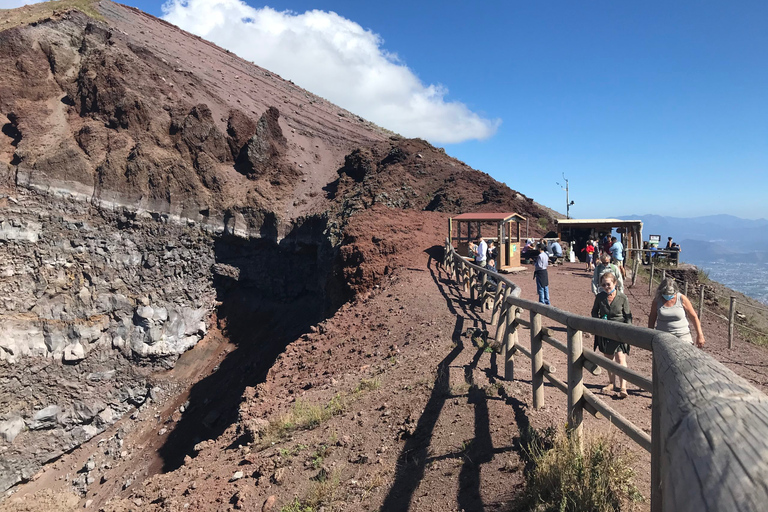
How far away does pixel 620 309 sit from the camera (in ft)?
19.5

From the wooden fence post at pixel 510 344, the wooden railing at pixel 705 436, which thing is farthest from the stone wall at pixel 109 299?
the wooden railing at pixel 705 436

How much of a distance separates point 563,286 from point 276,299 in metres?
15.4

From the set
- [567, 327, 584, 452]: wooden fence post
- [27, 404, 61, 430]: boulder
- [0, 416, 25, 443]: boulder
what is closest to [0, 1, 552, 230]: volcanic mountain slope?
[27, 404, 61, 430]: boulder

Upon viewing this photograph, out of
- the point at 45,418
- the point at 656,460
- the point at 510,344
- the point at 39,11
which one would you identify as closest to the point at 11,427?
the point at 45,418

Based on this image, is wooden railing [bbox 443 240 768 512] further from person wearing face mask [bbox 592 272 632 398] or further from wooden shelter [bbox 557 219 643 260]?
wooden shelter [bbox 557 219 643 260]

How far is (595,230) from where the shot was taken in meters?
24.0

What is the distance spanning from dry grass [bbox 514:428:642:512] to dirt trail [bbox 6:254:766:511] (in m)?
0.17

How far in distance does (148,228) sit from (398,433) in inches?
859

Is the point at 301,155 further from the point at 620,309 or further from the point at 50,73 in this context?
the point at 620,309

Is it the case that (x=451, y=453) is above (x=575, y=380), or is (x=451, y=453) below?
below

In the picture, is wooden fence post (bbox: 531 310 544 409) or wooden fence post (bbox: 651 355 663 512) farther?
wooden fence post (bbox: 531 310 544 409)

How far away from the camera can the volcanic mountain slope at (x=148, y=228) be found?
60.4 ft

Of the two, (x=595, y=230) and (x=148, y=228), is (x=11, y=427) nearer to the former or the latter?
(x=148, y=228)

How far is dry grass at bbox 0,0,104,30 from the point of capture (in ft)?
103
